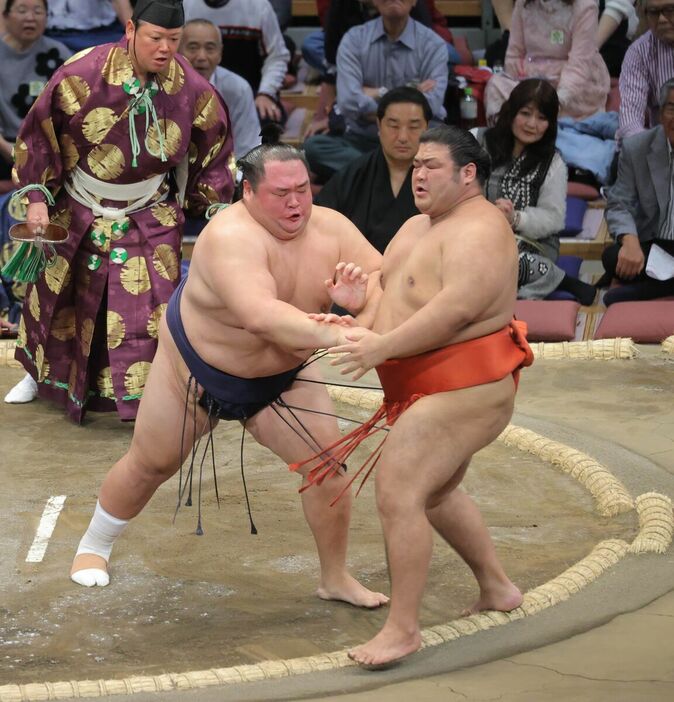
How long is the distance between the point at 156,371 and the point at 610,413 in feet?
5.59

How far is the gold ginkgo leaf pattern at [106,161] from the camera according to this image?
3654mm

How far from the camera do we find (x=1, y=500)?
3.30 m

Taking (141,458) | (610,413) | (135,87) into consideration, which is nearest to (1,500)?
(141,458)

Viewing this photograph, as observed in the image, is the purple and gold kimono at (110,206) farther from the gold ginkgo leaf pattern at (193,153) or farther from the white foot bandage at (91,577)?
the white foot bandage at (91,577)

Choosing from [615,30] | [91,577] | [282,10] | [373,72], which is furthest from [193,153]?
[615,30]

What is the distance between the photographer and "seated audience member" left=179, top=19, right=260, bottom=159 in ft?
17.0

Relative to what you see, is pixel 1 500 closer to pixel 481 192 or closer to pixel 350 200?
pixel 481 192

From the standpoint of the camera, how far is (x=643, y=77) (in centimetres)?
530

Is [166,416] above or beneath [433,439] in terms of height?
beneath

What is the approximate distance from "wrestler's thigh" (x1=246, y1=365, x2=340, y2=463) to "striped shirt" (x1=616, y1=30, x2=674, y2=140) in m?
3.00

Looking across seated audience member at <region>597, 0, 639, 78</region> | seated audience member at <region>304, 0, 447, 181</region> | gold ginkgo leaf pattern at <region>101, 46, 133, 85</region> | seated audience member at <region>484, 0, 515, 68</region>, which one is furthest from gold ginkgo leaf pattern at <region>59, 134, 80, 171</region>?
seated audience member at <region>597, 0, 639, 78</region>

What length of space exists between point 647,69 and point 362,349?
3425 millimetres

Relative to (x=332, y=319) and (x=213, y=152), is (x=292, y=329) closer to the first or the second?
(x=332, y=319)

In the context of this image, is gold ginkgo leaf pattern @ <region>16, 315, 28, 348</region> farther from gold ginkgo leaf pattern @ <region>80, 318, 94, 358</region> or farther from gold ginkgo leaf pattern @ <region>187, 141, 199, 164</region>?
gold ginkgo leaf pattern @ <region>187, 141, 199, 164</region>
